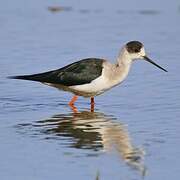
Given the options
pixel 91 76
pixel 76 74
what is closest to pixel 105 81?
pixel 91 76

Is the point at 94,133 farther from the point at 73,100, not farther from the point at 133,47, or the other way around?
the point at 133,47

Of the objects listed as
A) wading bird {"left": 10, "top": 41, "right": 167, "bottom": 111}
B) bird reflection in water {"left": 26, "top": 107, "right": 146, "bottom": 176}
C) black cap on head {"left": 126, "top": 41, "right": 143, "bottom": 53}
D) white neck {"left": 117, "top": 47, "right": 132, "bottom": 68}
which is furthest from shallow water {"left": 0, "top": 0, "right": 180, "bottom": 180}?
black cap on head {"left": 126, "top": 41, "right": 143, "bottom": 53}

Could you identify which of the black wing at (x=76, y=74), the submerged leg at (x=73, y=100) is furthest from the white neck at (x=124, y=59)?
the submerged leg at (x=73, y=100)

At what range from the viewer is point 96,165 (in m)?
8.30

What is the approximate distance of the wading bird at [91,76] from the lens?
11633mm

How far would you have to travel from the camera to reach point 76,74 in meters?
11.8

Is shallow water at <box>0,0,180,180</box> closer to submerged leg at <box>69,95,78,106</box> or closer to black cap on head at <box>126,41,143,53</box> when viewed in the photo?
submerged leg at <box>69,95,78,106</box>

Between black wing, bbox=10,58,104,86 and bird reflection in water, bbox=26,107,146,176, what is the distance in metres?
0.50

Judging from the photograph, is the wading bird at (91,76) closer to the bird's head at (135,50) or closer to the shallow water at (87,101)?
the bird's head at (135,50)

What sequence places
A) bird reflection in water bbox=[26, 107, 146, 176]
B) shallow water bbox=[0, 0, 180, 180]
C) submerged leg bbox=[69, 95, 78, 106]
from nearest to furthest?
shallow water bbox=[0, 0, 180, 180], bird reflection in water bbox=[26, 107, 146, 176], submerged leg bbox=[69, 95, 78, 106]

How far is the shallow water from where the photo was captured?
841 centimetres

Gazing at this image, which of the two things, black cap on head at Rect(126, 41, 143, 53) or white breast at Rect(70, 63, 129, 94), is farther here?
black cap on head at Rect(126, 41, 143, 53)

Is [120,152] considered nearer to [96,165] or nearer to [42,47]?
[96,165]

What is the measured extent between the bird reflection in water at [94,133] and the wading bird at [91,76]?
1.30ft
